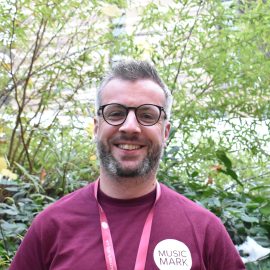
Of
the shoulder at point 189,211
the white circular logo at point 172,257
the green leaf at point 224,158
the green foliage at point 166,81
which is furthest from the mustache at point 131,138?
the green leaf at point 224,158

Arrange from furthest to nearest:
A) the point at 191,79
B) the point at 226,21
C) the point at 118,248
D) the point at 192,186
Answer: the point at 191,79
the point at 226,21
the point at 192,186
the point at 118,248

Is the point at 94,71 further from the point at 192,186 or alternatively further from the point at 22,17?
the point at 192,186

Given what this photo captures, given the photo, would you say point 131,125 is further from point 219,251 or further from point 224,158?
point 224,158

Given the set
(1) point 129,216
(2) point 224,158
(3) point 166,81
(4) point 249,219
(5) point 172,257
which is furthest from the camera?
(3) point 166,81

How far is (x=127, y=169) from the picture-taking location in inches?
73.0

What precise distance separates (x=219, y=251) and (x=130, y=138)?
1.45 ft

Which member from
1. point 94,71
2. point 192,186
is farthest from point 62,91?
point 192,186

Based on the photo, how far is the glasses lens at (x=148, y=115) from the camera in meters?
1.87

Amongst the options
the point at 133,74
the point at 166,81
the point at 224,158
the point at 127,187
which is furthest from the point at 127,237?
the point at 166,81

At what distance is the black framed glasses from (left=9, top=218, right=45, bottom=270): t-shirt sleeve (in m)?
0.42

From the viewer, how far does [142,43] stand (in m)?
3.84

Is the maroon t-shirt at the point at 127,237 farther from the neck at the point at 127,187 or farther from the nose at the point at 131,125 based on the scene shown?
the nose at the point at 131,125

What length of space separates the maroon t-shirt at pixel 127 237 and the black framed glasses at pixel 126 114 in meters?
0.24

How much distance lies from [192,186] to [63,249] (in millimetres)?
1648
